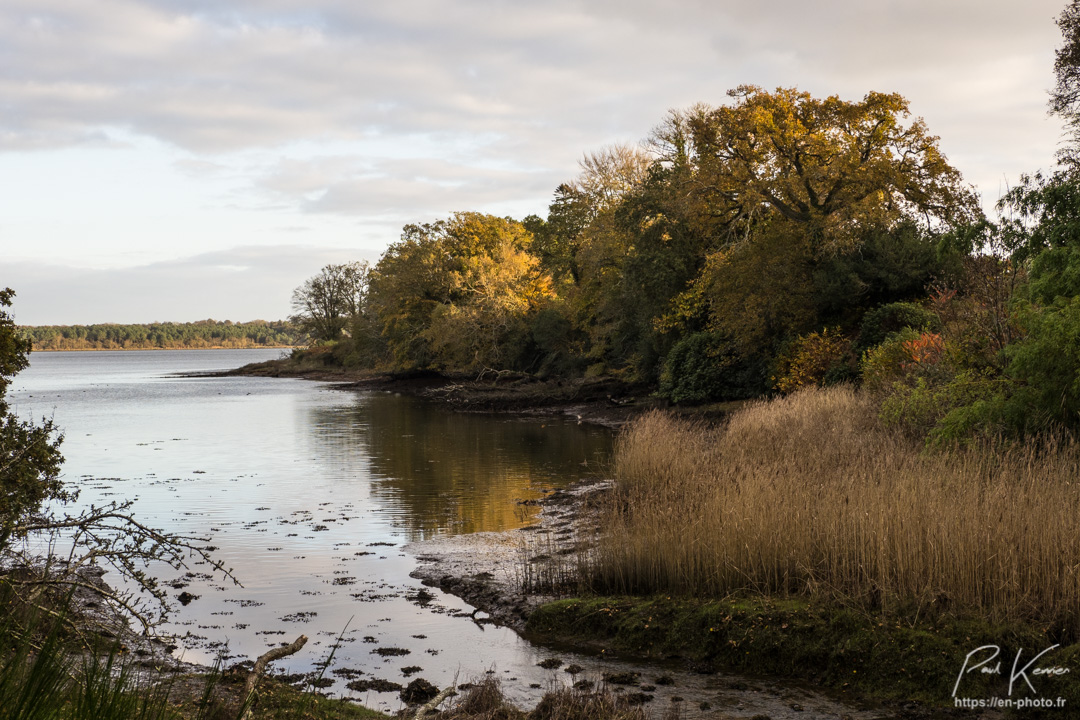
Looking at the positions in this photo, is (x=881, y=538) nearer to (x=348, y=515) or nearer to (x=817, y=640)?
(x=817, y=640)

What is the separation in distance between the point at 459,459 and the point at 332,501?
6.52 meters

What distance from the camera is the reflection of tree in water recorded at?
1619 cm

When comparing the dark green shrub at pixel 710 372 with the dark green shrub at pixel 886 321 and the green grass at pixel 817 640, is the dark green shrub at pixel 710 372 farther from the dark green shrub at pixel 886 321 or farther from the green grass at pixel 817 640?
the green grass at pixel 817 640

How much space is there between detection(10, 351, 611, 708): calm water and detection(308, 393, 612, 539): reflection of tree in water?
7cm


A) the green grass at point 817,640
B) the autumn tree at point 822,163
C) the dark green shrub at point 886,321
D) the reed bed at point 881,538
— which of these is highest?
the autumn tree at point 822,163

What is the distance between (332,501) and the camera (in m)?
17.6

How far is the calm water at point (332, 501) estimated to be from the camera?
8.83m

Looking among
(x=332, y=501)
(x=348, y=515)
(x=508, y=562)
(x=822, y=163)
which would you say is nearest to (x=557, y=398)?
(x=822, y=163)

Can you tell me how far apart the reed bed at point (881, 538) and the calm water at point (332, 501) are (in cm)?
187

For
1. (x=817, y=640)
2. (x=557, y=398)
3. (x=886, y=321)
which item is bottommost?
(x=817, y=640)

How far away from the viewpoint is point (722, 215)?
33.4m

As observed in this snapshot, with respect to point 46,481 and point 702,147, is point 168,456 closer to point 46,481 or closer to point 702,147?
point 46,481

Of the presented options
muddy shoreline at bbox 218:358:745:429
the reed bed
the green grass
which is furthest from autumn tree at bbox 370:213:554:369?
the green grass

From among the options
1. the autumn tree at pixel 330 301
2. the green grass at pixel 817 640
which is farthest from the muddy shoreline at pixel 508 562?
the autumn tree at pixel 330 301
